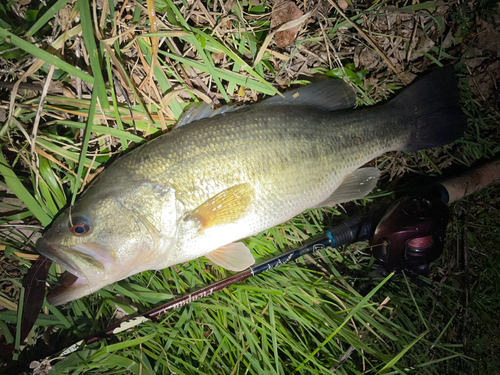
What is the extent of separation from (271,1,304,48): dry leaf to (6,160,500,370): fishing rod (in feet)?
5.49

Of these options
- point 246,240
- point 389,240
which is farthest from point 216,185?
point 389,240

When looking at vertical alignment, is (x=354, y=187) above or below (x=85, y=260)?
below

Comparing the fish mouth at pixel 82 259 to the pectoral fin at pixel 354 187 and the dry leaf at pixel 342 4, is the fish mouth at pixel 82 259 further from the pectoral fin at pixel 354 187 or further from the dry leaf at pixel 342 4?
the dry leaf at pixel 342 4

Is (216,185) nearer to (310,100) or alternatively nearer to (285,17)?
(310,100)

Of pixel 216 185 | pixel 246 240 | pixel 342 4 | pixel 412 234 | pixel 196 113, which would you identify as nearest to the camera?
pixel 216 185

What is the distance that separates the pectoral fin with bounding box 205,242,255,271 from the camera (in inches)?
81.3

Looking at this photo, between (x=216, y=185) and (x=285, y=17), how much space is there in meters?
1.53

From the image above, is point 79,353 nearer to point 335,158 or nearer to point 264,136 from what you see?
point 264,136

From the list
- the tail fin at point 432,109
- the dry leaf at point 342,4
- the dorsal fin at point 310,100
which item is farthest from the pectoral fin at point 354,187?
the dry leaf at point 342,4

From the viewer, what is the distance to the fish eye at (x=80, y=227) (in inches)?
66.7

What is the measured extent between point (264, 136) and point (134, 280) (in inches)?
67.8

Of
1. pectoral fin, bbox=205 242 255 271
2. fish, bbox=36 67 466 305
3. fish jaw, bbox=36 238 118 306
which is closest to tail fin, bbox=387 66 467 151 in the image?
fish, bbox=36 67 466 305

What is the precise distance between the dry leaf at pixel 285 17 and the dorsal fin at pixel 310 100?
0.47 metres

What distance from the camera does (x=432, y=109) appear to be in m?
2.35
